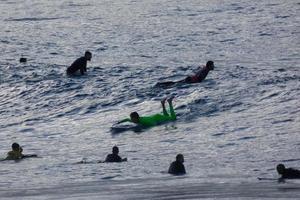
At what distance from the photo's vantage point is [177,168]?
29250 mm

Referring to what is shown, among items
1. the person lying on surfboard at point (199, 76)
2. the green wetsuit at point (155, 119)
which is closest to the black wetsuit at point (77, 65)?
the person lying on surfboard at point (199, 76)

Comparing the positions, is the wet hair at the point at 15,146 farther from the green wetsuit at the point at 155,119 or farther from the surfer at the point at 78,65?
the surfer at the point at 78,65

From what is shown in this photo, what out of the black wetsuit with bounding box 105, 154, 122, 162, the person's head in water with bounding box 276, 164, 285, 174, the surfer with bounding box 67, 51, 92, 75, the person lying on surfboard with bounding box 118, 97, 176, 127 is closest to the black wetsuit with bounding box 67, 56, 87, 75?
the surfer with bounding box 67, 51, 92, 75

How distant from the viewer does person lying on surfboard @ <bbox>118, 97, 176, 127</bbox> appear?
3712 cm

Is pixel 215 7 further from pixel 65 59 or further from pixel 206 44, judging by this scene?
Result: pixel 65 59

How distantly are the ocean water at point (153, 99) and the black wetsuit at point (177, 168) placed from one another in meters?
0.30

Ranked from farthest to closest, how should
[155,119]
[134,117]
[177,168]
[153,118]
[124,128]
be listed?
[155,119] → [153,118] → [124,128] → [134,117] → [177,168]

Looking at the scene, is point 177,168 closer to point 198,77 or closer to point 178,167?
point 178,167

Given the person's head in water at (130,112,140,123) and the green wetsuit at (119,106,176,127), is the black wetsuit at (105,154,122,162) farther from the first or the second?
the green wetsuit at (119,106,176,127)

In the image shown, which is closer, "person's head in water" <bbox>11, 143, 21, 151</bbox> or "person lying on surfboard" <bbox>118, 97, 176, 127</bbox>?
"person's head in water" <bbox>11, 143, 21, 151</bbox>

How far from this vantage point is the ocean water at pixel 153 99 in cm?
2900

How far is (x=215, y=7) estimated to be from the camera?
69.3 m

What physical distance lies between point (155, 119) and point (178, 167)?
8.98 m

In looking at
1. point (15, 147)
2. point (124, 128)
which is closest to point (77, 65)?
point (124, 128)
